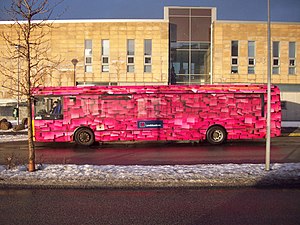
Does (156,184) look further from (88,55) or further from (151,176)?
(88,55)

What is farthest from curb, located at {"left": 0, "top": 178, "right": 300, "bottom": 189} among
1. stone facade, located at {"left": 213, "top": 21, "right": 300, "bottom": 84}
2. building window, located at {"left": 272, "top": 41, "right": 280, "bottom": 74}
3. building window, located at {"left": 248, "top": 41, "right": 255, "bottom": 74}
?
building window, located at {"left": 272, "top": 41, "right": 280, "bottom": 74}

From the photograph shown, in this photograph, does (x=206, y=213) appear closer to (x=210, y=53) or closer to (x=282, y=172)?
(x=282, y=172)

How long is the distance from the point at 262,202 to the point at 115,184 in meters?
3.28

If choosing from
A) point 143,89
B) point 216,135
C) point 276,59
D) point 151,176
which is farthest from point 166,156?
point 276,59

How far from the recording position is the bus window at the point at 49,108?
14.5 meters

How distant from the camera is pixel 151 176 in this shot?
7309mm

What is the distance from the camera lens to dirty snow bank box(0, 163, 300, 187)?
6891 millimetres

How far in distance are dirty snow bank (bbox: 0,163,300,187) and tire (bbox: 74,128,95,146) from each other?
6.41m

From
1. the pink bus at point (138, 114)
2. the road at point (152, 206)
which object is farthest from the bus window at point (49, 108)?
the road at point (152, 206)

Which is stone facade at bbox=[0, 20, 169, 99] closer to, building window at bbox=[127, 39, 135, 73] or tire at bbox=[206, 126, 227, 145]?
building window at bbox=[127, 39, 135, 73]

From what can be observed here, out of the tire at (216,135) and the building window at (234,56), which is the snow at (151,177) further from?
the building window at (234,56)

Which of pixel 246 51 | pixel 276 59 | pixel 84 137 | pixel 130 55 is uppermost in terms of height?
pixel 246 51

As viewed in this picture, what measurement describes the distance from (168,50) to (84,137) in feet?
78.8

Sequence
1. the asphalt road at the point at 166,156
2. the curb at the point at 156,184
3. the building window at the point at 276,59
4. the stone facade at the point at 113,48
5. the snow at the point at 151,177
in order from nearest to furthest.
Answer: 1. the curb at the point at 156,184
2. the snow at the point at 151,177
3. the asphalt road at the point at 166,156
4. the stone facade at the point at 113,48
5. the building window at the point at 276,59
